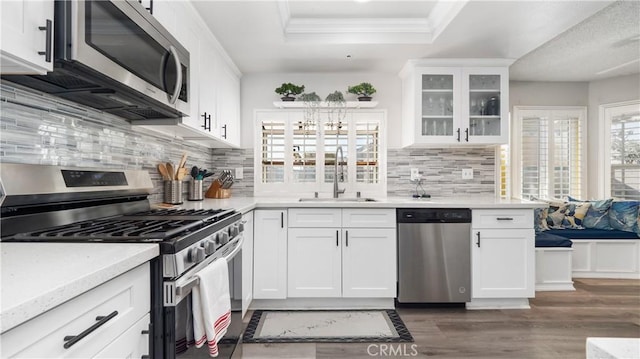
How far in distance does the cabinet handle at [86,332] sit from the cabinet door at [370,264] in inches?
80.2

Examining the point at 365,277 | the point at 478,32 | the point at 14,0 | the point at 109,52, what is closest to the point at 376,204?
the point at 365,277

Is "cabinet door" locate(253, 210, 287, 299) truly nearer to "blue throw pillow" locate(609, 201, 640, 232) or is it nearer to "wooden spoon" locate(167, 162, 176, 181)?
"wooden spoon" locate(167, 162, 176, 181)

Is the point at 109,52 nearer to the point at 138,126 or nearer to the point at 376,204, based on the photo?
the point at 138,126

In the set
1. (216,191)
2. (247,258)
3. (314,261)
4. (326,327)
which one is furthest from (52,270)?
(216,191)

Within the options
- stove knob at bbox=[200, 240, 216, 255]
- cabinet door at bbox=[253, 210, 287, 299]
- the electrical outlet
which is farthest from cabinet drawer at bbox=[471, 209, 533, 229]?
stove knob at bbox=[200, 240, 216, 255]

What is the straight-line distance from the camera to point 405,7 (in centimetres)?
253

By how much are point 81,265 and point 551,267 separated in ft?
12.4

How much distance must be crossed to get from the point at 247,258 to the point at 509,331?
6.43 ft

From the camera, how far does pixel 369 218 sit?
8.94 ft

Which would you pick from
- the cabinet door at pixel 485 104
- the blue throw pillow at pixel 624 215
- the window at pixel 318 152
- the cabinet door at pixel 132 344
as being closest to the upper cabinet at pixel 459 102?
the cabinet door at pixel 485 104

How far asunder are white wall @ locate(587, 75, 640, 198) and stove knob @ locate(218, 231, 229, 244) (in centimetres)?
474

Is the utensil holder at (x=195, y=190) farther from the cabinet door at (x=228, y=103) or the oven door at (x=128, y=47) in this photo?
the oven door at (x=128, y=47)

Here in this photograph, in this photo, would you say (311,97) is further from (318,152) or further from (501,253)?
(501,253)

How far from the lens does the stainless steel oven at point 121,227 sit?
1.06 metres
